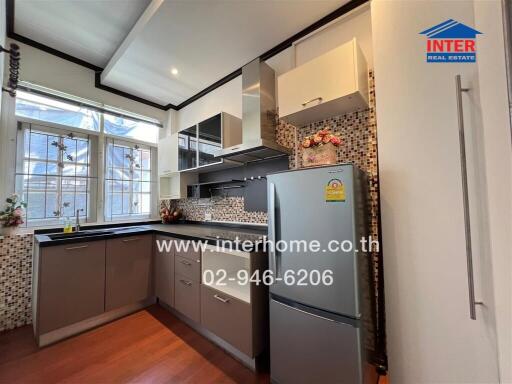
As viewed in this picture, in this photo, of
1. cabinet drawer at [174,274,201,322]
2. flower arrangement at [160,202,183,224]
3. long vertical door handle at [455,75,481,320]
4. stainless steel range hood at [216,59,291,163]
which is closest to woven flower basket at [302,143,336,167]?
stainless steel range hood at [216,59,291,163]

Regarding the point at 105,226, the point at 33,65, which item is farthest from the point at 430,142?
the point at 33,65

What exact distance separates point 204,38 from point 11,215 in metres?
2.46

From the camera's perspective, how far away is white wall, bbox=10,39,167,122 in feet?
7.47

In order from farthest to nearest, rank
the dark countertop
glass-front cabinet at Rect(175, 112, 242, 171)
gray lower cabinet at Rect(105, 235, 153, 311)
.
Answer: glass-front cabinet at Rect(175, 112, 242, 171) < gray lower cabinet at Rect(105, 235, 153, 311) < the dark countertop

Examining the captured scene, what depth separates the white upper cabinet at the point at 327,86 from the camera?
148cm

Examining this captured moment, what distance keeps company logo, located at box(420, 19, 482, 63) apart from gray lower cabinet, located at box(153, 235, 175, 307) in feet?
7.82

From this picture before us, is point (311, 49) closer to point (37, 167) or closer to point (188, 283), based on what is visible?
point (188, 283)

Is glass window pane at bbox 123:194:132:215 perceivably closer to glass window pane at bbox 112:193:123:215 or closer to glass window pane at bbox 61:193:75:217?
glass window pane at bbox 112:193:123:215

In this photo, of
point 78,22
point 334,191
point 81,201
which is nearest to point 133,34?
point 78,22

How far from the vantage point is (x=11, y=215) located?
80.2 inches

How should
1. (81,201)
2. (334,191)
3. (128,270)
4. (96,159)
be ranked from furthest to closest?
(96,159), (81,201), (128,270), (334,191)

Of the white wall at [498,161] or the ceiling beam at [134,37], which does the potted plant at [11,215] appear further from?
the white wall at [498,161]

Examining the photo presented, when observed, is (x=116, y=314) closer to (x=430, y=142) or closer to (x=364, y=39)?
(x=430, y=142)

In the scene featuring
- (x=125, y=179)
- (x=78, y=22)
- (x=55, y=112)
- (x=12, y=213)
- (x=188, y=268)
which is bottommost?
(x=188, y=268)
